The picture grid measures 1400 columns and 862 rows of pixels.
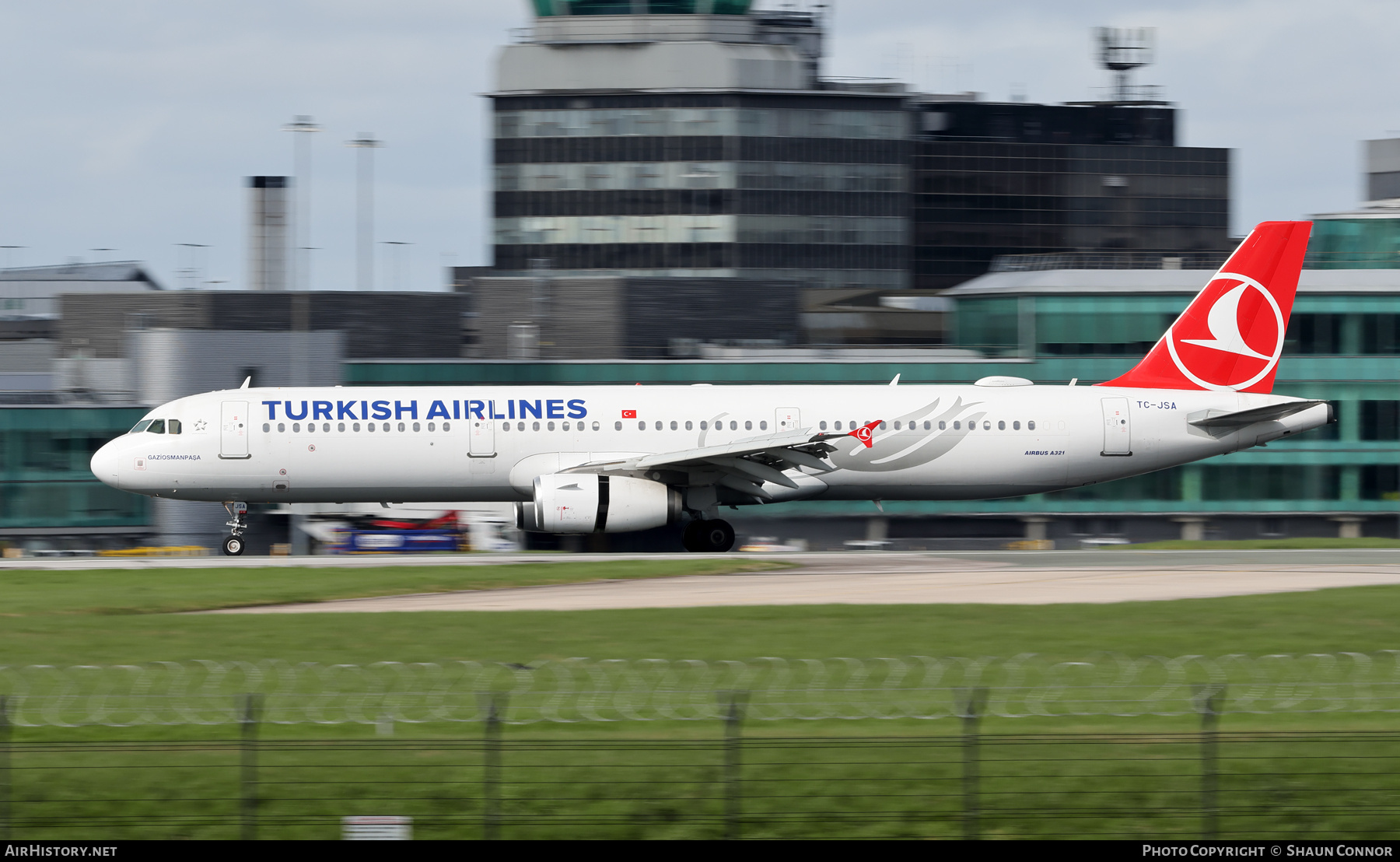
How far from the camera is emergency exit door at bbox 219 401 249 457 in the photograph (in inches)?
1489

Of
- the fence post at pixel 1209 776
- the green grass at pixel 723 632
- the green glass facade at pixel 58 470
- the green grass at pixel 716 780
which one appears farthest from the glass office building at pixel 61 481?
the fence post at pixel 1209 776

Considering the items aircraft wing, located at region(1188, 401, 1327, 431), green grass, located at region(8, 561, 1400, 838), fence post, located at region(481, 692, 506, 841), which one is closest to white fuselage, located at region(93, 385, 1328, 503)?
aircraft wing, located at region(1188, 401, 1327, 431)

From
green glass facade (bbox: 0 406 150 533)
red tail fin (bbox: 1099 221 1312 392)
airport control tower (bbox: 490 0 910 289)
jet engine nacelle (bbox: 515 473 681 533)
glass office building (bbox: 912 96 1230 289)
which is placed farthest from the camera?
glass office building (bbox: 912 96 1230 289)

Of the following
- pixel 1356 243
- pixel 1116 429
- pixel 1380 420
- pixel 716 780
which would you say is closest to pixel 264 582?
pixel 716 780

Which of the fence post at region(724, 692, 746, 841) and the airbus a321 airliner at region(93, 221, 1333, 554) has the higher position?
the airbus a321 airliner at region(93, 221, 1333, 554)

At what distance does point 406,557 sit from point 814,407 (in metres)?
10.8

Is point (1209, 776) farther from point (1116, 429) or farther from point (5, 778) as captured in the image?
point (1116, 429)

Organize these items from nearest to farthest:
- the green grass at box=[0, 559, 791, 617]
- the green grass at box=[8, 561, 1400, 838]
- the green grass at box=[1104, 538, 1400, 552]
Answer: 1. the green grass at box=[8, 561, 1400, 838]
2. the green grass at box=[0, 559, 791, 617]
3. the green grass at box=[1104, 538, 1400, 552]

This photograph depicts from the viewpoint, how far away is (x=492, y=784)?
12.7 meters

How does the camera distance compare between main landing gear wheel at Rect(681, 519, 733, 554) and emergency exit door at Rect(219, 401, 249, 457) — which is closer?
emergency exit door at Rect(219, 401, 249, 457)

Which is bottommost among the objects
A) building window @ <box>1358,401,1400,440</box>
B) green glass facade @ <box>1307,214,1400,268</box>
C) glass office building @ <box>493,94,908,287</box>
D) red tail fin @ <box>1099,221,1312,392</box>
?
building window @ <box>1358,401,1400,440</box>

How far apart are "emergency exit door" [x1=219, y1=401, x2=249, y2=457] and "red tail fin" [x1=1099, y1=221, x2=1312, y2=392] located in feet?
73.5

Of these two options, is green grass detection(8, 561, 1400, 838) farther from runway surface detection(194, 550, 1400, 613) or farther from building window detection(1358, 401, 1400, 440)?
building window detection(1358, 401, 1400, 440)

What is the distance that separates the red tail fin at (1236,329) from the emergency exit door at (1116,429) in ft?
4.77
